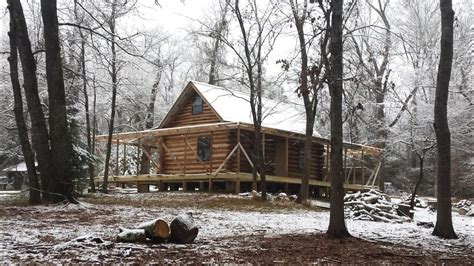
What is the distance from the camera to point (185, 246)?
6.99m

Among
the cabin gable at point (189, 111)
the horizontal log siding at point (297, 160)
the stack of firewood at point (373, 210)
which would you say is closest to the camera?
the stack of firewood at point (373, 210)

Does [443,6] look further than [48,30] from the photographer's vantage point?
No

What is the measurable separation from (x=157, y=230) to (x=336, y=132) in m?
3.90

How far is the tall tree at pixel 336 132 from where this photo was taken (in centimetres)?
889

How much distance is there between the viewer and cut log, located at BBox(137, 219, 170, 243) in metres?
7.12

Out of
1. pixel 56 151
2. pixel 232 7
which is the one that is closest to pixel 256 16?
pixel 232 7

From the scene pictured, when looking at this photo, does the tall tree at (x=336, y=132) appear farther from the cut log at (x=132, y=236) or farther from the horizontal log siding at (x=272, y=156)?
the horizontal log siding at (x=272, y=156)

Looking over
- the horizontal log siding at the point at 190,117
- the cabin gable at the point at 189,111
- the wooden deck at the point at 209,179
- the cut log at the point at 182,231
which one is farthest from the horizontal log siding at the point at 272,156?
the cut log at the point at 182,231

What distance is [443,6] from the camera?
10391mm

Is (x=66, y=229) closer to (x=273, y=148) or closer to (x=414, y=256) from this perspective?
(x=414, y=256)

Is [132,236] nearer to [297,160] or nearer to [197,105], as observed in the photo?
[197,105]

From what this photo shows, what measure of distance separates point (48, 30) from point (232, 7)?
888 cm

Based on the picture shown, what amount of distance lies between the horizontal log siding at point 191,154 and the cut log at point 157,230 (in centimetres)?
1555

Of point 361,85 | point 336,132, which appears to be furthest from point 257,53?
point 336,132
